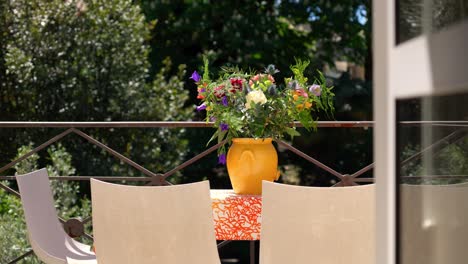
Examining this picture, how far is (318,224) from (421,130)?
63.9 inches

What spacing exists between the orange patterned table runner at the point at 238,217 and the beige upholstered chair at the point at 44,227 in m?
0.52

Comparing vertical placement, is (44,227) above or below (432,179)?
below

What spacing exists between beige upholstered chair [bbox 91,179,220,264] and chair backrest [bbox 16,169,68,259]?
0.58 m

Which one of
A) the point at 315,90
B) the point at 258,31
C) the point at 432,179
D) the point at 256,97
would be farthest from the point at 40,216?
the point at 258,31

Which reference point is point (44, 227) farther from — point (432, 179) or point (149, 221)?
point (432, 179)

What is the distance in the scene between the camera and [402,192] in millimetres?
1009

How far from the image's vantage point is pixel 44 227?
10.7 ft

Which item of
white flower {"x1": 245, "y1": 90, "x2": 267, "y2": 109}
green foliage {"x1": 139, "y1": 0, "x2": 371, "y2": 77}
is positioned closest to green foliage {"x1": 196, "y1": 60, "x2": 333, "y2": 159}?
white flower {"x1": 245, "y1": 90, "x2": 267, "y2": 109}

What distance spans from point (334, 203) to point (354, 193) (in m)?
0.07

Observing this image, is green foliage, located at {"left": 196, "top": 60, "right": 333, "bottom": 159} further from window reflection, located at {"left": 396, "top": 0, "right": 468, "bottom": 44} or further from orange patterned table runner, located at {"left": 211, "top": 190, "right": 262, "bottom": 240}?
window reflection, located at {"left": 396, "top": 0, "right": 468, "bottom": 44}

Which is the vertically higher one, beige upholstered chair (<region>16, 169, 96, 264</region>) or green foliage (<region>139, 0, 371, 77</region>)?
green foliage (<region>139, 0, 371, 77</region>)

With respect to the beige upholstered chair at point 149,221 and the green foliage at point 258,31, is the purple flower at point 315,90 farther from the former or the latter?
the green foliage at point 258,31

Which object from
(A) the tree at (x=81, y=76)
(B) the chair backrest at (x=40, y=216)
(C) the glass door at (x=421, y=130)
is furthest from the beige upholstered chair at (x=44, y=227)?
(A) the tree at (x=81, y=76)

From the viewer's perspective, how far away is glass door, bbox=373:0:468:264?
34.4 inches
